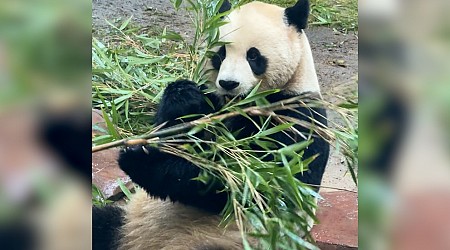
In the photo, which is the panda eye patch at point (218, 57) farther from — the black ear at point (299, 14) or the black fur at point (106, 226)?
the black fur at point (106, 226)

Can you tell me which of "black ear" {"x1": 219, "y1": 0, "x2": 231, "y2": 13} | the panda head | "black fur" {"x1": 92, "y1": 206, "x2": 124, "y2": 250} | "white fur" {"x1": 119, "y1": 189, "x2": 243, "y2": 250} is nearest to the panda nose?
the panda head

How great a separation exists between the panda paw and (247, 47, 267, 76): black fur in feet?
0.48

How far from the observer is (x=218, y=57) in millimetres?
1314

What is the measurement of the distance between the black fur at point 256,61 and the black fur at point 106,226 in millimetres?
540

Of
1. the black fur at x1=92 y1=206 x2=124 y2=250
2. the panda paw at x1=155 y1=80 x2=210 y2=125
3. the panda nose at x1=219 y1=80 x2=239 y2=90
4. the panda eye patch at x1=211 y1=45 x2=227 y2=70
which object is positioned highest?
the panda eye patch at x1=211 y1=45 x2=227 y2=70

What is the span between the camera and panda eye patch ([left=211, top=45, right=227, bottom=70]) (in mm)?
1309

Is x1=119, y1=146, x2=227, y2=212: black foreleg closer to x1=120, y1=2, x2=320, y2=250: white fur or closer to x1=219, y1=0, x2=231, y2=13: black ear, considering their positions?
x1=120, y1=2, x2=320, y2=250: white fur

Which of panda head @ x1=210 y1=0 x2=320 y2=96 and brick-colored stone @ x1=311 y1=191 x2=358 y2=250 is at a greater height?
panda head @ x1=210 y1=0 x2=320 y2=96
